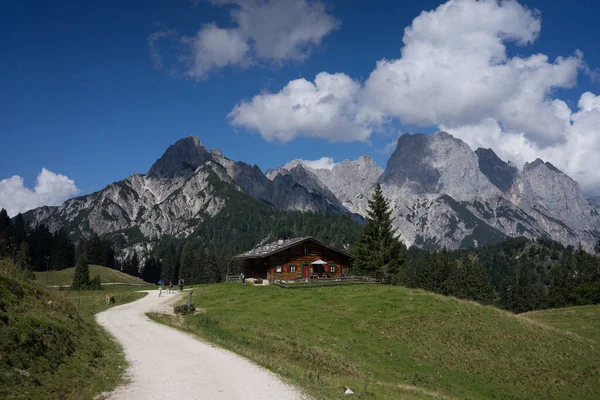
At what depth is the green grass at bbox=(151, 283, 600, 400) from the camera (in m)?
24.6

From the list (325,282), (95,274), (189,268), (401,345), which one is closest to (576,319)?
(325,282)

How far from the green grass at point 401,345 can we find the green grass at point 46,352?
7.26 m

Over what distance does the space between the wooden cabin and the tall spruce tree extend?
3.61 metres

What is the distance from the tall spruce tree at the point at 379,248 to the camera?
66875mm

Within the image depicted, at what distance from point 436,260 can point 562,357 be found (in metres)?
106

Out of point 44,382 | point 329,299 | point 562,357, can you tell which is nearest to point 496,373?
point 562,357

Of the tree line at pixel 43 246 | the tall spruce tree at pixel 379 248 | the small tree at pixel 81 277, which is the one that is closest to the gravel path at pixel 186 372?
the tall spruce tree at pixel 379 248

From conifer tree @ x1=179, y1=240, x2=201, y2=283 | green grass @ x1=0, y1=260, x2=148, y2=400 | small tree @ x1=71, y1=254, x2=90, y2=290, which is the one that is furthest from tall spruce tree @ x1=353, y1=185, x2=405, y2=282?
conifer tree @ x1=179, y1=240, x2=201, y2=283

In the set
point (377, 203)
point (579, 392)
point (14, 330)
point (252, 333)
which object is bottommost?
point (579, 392)

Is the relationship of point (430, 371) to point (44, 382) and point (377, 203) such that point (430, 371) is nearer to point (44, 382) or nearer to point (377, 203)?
point (44, 382)

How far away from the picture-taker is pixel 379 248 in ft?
224

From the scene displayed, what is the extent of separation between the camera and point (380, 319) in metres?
36.7

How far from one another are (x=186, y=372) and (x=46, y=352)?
5.06m

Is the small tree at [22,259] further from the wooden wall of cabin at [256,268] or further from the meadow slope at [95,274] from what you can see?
the wooden wall of cabin at [256,268]
